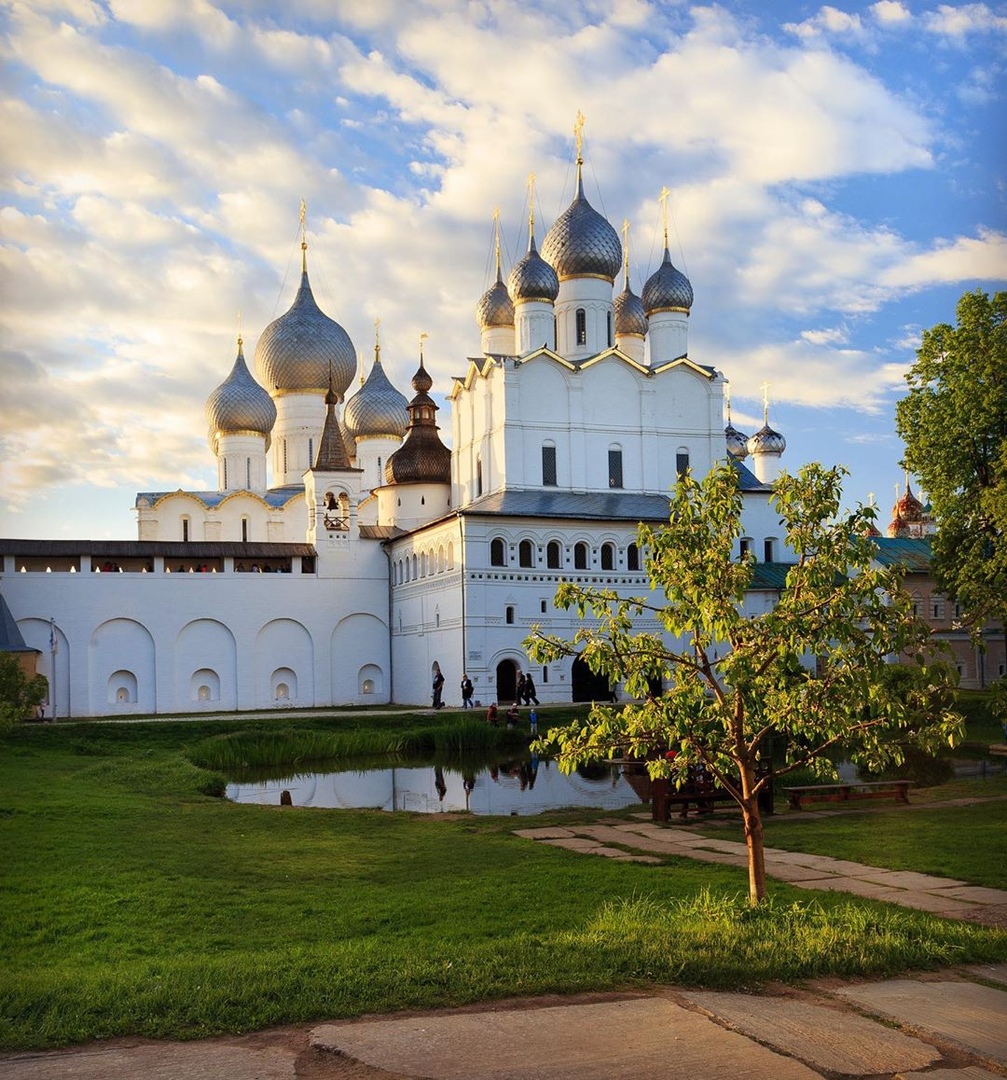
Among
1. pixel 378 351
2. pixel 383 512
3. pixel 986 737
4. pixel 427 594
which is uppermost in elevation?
pixel 378 351

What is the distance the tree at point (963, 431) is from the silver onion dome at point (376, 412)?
26.9m

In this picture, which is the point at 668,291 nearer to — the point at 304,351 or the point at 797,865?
the point at 304,351

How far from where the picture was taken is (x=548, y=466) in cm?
A: 3625

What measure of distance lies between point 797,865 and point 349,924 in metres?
4.17

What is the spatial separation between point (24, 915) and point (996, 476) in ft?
61.9

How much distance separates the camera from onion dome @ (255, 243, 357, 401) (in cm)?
4641

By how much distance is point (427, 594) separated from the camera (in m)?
A: 35.1

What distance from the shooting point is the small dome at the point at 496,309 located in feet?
132

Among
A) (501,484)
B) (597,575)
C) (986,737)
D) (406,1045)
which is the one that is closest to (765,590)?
(597,575)

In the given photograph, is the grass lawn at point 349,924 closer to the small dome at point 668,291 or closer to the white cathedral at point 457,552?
the white cathedral at point 457,552

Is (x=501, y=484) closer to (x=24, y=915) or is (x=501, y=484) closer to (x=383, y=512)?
(x=383, y=512)

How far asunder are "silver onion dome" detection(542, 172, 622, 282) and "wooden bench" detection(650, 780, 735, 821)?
2712 centimetres

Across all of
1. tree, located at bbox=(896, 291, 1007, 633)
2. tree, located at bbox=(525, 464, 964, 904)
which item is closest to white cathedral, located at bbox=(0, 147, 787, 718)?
tree, located at bbox=(896, 291, 1007, 633)

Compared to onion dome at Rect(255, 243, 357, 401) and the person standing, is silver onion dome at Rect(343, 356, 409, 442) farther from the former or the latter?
the person standing
